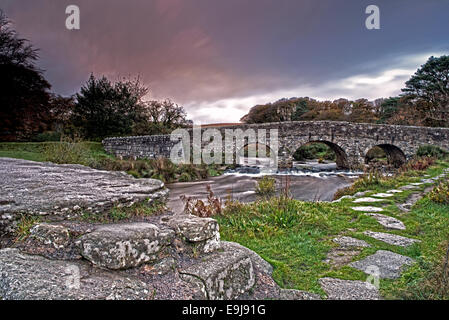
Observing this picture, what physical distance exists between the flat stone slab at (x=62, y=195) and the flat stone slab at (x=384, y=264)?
2722 millimetres

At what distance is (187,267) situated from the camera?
2.03 meters

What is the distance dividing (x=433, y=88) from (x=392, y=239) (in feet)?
106

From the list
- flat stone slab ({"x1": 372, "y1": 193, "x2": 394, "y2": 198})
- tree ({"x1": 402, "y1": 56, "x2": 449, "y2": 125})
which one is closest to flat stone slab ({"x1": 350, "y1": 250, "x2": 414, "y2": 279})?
flat stone slab ({"x1": 372, "y1": 193, "x2": 394, "y2": 198})

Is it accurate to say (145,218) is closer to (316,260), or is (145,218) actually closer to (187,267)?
(187,267)

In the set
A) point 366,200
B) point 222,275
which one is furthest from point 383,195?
point 222,275

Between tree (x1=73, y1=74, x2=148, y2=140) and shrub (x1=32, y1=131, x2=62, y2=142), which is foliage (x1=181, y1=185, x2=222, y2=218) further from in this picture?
tree (x1=73, y1=74, x2=148, y2=140)

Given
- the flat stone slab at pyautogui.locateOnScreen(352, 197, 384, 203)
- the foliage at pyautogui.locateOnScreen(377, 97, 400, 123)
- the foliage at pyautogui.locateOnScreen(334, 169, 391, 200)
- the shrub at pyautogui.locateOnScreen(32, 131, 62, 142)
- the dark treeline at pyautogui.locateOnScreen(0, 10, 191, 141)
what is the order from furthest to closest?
the foliage at pyautogui.locateOnScreen(377, 97, 400, 123) → the shrub at pyautogui.locateOnScreen(32, 131, 62, 142) → the dark treeline at pyautogui.locateOnScreen(0, 10, 191, 141) → the foliage at pyautogui.locateOnScreen(334, 169, 391, 200) → the flat stone slab at pyautogui.locateOnScreen(352, 197, 384, 203)

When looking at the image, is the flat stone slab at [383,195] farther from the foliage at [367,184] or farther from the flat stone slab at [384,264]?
the flat stone slab at [384,264]

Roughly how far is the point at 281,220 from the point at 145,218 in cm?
251

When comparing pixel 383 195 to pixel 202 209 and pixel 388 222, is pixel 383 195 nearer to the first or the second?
pixel 388 222

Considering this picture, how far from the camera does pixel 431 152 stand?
16094 mm

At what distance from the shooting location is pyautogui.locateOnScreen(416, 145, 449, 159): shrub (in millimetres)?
15805

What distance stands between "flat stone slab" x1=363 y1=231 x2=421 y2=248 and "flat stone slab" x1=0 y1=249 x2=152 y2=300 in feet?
11.0
